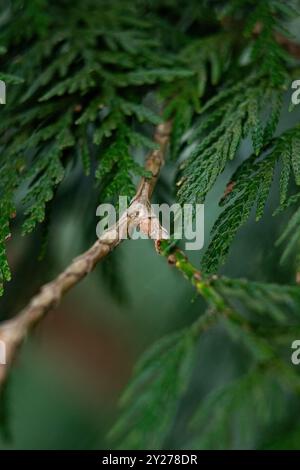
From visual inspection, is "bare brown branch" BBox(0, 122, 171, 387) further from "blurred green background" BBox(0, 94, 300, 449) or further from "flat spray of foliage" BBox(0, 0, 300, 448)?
"blurred green background" BBox(0, 94, 300, 449)

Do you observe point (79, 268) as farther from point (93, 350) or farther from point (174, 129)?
point (93, 350)

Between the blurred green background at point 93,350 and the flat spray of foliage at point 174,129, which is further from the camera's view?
the blurred green background at point 93,350

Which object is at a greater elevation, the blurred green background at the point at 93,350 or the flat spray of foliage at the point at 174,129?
the flat spray of foliage at the point at 174,129

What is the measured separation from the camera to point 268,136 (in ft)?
2.10

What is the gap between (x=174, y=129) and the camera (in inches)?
28.5

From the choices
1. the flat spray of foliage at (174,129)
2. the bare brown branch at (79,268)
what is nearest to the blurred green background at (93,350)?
the flat spray of foliage at (174,129)

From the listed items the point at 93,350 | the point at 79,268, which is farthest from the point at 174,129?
the point at 93,350

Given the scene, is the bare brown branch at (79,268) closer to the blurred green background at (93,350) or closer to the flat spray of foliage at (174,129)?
the flat spray of foliage at (174,129)

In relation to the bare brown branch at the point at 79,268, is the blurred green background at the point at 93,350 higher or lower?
lower

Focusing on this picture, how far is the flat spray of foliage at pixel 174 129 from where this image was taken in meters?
0.42

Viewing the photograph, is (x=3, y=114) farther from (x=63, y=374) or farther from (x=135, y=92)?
(x=63, y=374)

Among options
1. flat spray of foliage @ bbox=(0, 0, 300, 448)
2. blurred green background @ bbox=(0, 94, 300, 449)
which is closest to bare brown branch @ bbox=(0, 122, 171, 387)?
flat spray of foliage @ bbox=(0, 0, 300, 448)

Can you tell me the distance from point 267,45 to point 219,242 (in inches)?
12.7
